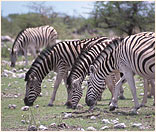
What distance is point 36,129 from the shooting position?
15.3 feet

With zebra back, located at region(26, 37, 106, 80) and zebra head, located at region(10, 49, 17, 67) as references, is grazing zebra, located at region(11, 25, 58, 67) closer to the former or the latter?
zebra head, located at region(10, 49, 17, 67)

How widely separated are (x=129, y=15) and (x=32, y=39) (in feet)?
21.8

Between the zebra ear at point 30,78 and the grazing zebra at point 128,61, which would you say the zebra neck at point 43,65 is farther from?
the grazing zebra at point 128,61

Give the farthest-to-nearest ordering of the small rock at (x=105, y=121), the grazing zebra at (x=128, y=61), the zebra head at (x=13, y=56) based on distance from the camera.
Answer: the zebra head at (x=13, y=56), the grazing zebra at (x=128, y=61), the small rock at (x=105, y=121)

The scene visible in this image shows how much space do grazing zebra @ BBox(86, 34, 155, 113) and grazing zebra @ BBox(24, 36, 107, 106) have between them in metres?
1.31

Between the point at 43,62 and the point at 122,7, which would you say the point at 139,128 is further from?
the point at 122,7

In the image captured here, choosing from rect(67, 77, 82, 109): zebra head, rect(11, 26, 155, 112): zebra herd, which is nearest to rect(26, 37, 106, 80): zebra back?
rect(11, 26, 155, 112): zebra herd

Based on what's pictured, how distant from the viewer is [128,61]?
18.8 ft

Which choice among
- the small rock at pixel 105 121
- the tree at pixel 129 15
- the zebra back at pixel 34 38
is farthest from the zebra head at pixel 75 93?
the tree at pixel 129 15

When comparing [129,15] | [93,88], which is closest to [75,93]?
[93,88]

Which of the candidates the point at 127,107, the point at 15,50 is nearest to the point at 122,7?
the point at 15,50

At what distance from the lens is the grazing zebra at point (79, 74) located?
6.59 m

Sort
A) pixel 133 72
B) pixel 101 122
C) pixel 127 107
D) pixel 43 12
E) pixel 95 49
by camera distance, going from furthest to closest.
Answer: pixel 43 12 < pixel 95 49 < pixel 127 107 < pixel 133 72 < pixel 101 122

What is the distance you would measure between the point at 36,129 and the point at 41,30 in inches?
441
